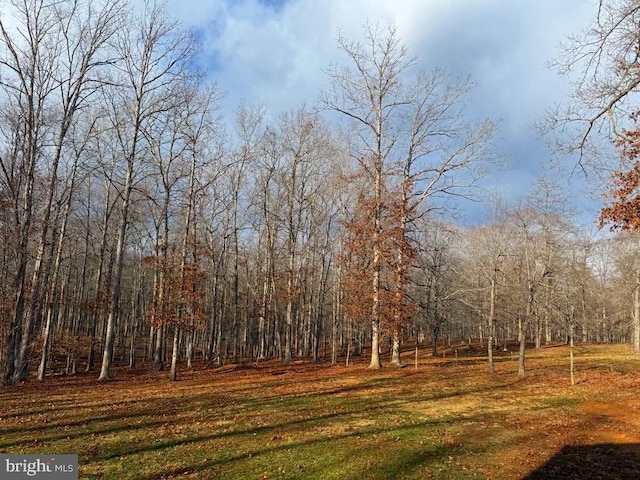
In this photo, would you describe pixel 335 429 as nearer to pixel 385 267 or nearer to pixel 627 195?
pixel 627 195

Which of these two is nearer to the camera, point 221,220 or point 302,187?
point 302,187

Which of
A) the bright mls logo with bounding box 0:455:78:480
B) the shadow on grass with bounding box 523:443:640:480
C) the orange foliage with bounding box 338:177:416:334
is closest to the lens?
the bright mls logo with bounding box 0:455:78:480

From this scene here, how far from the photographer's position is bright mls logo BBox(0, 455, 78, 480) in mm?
6059

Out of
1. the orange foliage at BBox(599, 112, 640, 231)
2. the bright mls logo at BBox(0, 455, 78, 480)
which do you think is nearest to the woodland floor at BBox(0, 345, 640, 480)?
the bright mls logo at BBox(0, 455, 78, 480)

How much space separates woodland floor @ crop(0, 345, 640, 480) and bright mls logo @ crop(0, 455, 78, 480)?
248mm

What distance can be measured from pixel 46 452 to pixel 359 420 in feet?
21.2

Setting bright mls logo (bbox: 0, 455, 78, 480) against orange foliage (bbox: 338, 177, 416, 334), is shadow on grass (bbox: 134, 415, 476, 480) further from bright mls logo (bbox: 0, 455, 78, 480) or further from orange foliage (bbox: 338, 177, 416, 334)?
orange foliage (bbox: 338, 177, 416, 334)

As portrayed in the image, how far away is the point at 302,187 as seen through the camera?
28.5 metres

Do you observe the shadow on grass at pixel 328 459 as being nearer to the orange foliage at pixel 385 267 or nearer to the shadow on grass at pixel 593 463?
the shadow on grass at pixel 593 463

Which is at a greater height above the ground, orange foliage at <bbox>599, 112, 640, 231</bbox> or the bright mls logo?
orange foliage at <bbox>599, 112, 640, 231</bbox>

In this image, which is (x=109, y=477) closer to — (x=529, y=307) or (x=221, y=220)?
(x=529, y=307)

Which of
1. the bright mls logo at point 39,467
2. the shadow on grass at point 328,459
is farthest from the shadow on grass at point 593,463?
the bright mls logo at point 39,467

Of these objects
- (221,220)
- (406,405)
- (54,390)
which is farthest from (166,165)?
(406,405)

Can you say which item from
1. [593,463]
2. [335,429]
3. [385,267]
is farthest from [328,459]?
[385,267]
